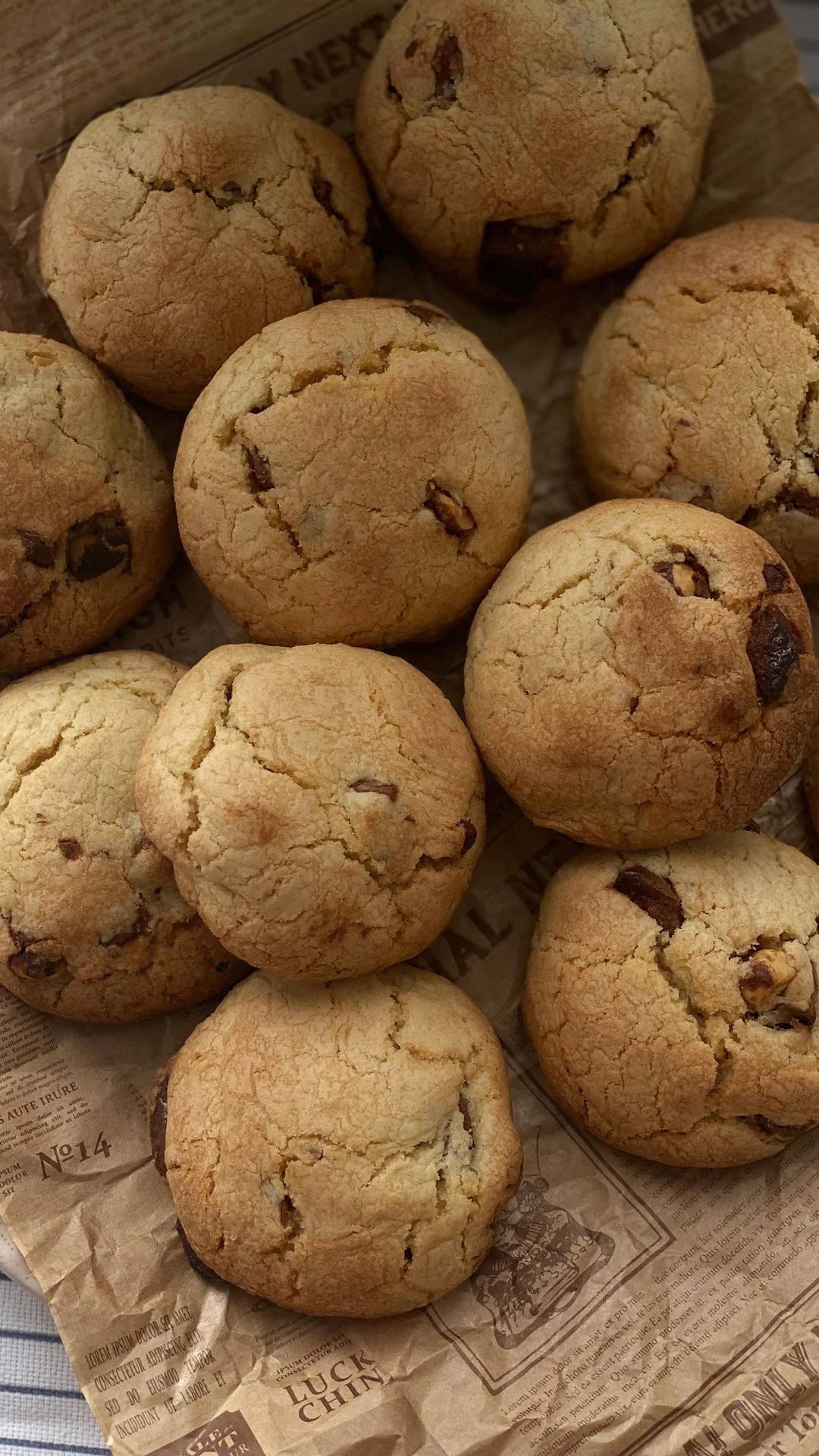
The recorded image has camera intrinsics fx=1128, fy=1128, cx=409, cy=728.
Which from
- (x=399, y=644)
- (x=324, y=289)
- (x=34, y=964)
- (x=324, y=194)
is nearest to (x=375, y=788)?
(x=399, y=644)

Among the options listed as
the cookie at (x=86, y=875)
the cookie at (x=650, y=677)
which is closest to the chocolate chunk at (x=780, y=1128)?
the cookie at (x=650, y=677)

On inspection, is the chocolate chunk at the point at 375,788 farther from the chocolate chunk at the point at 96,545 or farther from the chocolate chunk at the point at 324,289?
the chocolate chunk at the point at 324,289

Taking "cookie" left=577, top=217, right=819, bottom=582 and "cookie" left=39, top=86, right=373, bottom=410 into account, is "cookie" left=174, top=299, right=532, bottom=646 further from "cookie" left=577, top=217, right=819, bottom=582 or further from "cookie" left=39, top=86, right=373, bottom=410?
"cookie" left=577, top=217, right=819, bottom=582

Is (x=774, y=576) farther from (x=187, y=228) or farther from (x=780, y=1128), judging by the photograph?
(x=187, y=228)

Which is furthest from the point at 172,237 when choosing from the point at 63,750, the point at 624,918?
the point at 624,918

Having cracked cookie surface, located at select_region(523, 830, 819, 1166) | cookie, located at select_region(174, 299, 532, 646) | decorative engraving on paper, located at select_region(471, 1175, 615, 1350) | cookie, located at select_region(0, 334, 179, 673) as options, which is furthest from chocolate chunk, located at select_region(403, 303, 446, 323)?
decorative engraving on paper, located at select_region(471, 1175, 615, 1350)

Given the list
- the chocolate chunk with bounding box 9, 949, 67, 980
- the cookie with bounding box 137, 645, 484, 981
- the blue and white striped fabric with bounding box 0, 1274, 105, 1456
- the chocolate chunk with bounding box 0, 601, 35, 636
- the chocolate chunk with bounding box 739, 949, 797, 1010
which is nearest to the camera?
the cookie with bounding box 137, 645, 484, 981
